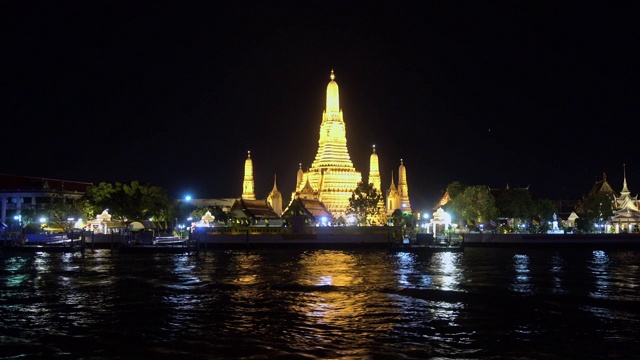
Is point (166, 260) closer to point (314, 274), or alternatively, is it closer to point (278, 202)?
point (314, 274)

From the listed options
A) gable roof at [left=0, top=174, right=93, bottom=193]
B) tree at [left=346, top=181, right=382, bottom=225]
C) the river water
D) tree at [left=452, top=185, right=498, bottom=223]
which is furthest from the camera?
gable roof at [left=0, top=174, right=93, bottom=193]

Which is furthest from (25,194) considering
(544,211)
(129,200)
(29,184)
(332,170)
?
(544,211)

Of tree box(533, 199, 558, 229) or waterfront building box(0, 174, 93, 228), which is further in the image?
waterfront building box(0, 174, 93, 228)

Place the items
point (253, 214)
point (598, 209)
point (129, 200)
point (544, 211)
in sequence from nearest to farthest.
Result: point (129, 200) < point (598, 209) < point (253, 214) < point (544, 211)

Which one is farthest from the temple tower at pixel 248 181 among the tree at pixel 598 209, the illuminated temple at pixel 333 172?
the tree at pixel 598 209

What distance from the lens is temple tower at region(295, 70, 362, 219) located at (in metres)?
78.9

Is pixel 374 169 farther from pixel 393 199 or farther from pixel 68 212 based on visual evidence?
pixel 68 212

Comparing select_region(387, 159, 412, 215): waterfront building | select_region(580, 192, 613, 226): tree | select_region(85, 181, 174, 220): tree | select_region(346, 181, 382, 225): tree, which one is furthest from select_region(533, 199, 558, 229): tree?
select_region(85, 181, 174, 220): tree

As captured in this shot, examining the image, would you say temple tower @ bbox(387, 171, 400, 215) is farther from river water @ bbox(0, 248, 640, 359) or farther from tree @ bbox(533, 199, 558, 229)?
river water @ bbox(0, 248, 640, 359)

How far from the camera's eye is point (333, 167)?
266 feet

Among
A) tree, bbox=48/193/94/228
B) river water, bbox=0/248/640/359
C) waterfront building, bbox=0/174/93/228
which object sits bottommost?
river water, bbox=0/248/640/359

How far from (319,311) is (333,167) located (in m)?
59.5

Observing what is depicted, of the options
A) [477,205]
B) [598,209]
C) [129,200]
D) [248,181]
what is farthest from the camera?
[248,181]

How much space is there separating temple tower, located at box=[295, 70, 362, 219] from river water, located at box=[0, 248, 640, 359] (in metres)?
40.1
